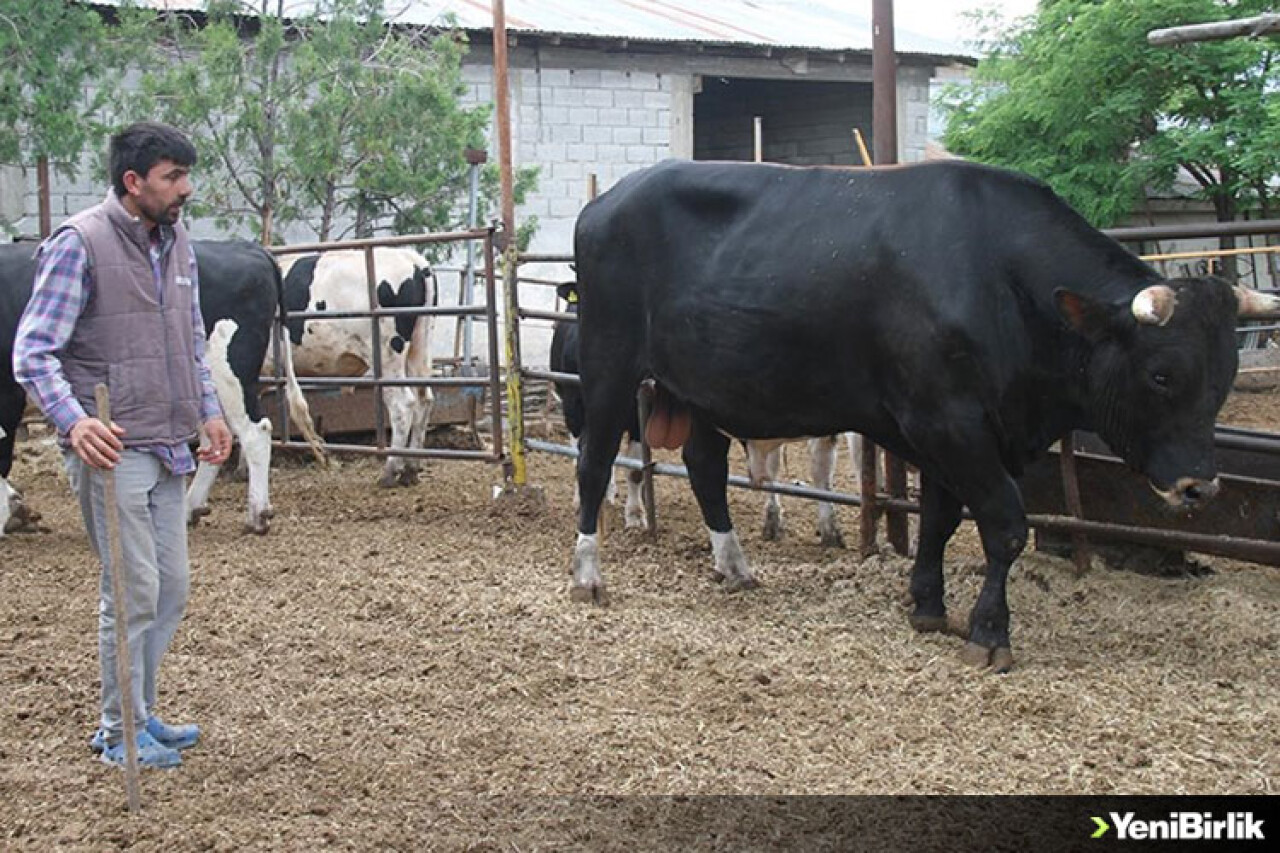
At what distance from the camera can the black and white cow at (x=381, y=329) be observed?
9648mm

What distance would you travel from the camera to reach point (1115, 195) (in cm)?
1855

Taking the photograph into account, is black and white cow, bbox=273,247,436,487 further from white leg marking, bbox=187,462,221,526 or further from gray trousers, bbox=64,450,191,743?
gray trousers, bbox=64,450,191,743

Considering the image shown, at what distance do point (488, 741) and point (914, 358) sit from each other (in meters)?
2.07

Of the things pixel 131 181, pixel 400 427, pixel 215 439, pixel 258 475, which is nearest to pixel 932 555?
pixel 215 439

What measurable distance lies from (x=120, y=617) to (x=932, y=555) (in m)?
3.10

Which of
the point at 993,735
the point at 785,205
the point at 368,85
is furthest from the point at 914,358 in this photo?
the point at 368,85

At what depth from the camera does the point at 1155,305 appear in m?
4.57

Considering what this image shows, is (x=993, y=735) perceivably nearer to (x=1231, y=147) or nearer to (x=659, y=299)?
(x=659, y=299)

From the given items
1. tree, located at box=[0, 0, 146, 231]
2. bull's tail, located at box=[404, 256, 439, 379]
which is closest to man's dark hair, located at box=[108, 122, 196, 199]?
bull's tail, located at box=[404, 256, 439, 379]

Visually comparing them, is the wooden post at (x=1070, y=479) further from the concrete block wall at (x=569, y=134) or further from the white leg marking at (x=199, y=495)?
the concrete block wall at (x=569, y=134)

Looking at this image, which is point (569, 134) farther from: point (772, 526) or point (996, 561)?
point (996, 561)

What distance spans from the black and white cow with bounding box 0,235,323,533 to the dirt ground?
0.90 m

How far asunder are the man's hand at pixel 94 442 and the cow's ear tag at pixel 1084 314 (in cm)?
306

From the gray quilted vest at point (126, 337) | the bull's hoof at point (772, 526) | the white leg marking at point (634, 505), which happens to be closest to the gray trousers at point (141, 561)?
the gray quilted vest at point (126, 337)
